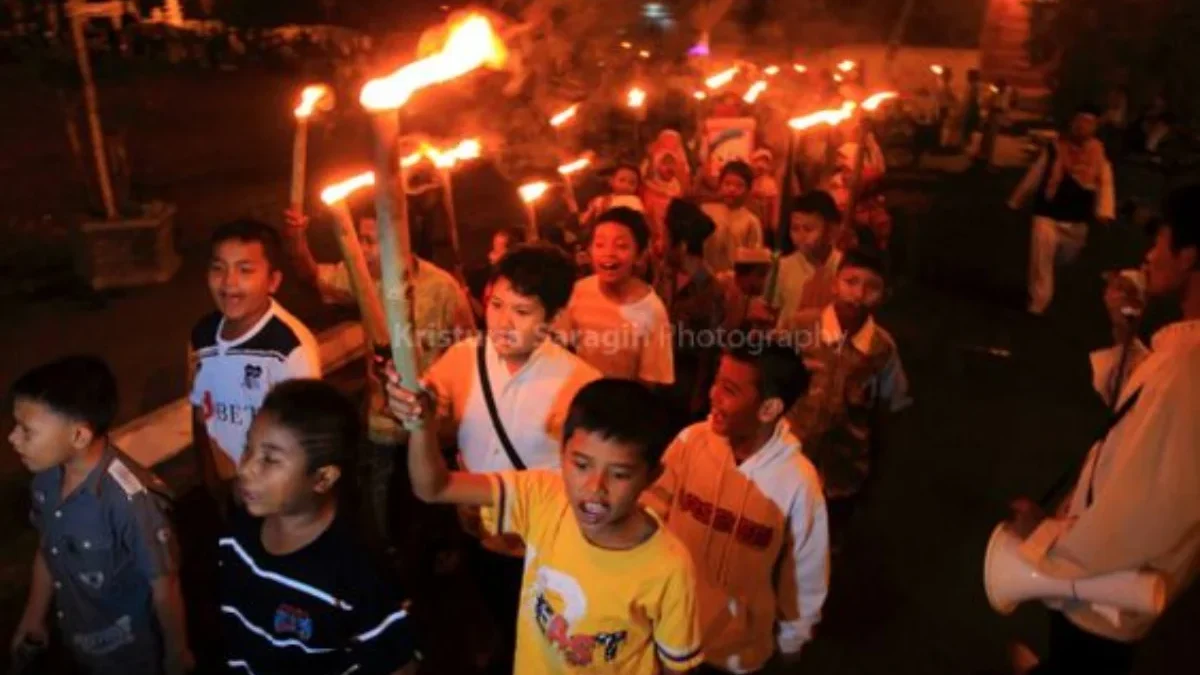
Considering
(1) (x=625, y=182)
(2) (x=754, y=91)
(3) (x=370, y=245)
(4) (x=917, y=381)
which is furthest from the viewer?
(2) (x=754, y=91)

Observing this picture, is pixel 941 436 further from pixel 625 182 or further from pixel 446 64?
pixel 446 64

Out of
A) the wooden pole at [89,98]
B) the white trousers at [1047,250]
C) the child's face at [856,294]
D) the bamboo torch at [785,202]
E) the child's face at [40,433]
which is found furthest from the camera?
the white trousers at [1047,250]

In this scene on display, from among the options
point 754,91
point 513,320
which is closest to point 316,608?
point 513,320

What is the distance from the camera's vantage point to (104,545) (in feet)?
9.91

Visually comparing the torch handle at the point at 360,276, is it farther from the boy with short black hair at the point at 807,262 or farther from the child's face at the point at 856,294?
the boy with short black hair at the point at 807,262

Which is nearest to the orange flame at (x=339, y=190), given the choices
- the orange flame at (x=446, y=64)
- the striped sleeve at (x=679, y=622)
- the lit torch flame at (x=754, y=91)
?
the orange flame at (x=446, y=64)

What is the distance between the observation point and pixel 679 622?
2514 millimetres

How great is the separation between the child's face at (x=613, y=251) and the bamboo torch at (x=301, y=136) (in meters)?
1.44

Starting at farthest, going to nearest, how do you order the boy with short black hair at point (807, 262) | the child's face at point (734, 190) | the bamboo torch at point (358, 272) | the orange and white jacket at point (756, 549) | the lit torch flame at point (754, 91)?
the lit torch flame at point (754, 91), the child's face at point (734, 190), the boy with short black hair at point (807, 262), the orange and white jacket at point (756, 549), the bamboo torch at point (358, 272)

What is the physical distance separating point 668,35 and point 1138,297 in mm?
10892

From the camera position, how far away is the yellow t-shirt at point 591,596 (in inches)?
98.8

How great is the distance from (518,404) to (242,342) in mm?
1100

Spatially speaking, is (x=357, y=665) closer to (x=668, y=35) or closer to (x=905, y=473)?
(x=905, y=473)

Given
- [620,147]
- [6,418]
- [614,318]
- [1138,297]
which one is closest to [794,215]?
[614,318]
